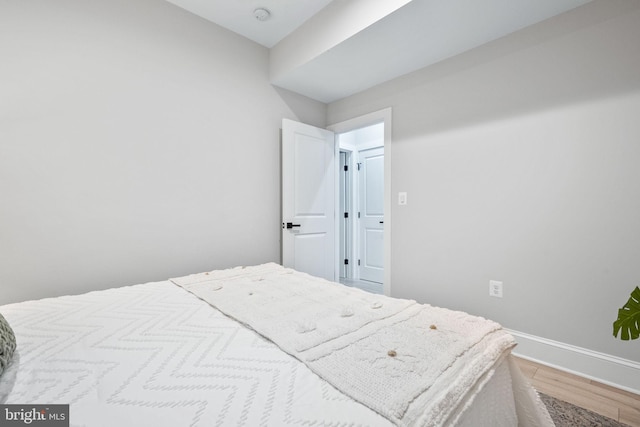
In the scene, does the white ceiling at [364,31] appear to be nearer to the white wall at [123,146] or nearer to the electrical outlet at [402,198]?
the white wall at [123,146]

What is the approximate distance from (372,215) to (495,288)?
232 cm

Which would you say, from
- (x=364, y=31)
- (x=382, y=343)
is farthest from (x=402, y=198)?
(x=382, y=343)

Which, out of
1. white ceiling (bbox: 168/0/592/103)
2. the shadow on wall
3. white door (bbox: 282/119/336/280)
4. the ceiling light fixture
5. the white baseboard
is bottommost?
the white baseboard

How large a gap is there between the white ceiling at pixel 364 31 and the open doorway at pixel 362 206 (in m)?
A: 1.43

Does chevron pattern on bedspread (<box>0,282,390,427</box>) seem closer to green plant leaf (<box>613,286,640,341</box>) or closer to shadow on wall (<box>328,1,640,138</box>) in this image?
green plant leaf (<box>613,286,640,341</box>)

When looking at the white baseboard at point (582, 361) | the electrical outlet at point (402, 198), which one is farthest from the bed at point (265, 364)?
the electrical outlet at point (402, 198)

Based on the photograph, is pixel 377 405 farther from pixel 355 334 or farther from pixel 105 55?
pixel 105 55

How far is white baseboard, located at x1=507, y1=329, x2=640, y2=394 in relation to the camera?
162 centimetres

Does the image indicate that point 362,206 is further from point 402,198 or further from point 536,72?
point 536,72

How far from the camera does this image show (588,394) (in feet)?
5.22

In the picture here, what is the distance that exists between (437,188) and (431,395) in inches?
81.1

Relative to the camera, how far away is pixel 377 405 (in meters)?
0.61

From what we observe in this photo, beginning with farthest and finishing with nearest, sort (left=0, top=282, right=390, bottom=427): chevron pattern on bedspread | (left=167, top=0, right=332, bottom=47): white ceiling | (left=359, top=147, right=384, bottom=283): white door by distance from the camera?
(left=359, top=147, right=384, bottom=283): white door
(left=167, top=0, right=332, bottom=47): white ceiling
(left=0, top=282, right=390, bottom=427): chevron pattern on bedspread

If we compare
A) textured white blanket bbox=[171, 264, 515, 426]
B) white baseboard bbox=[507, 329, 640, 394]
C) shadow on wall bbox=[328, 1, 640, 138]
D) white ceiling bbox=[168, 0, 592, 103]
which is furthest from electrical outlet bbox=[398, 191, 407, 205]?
textured white blanket bbox=[171, 264, 515, 426]
